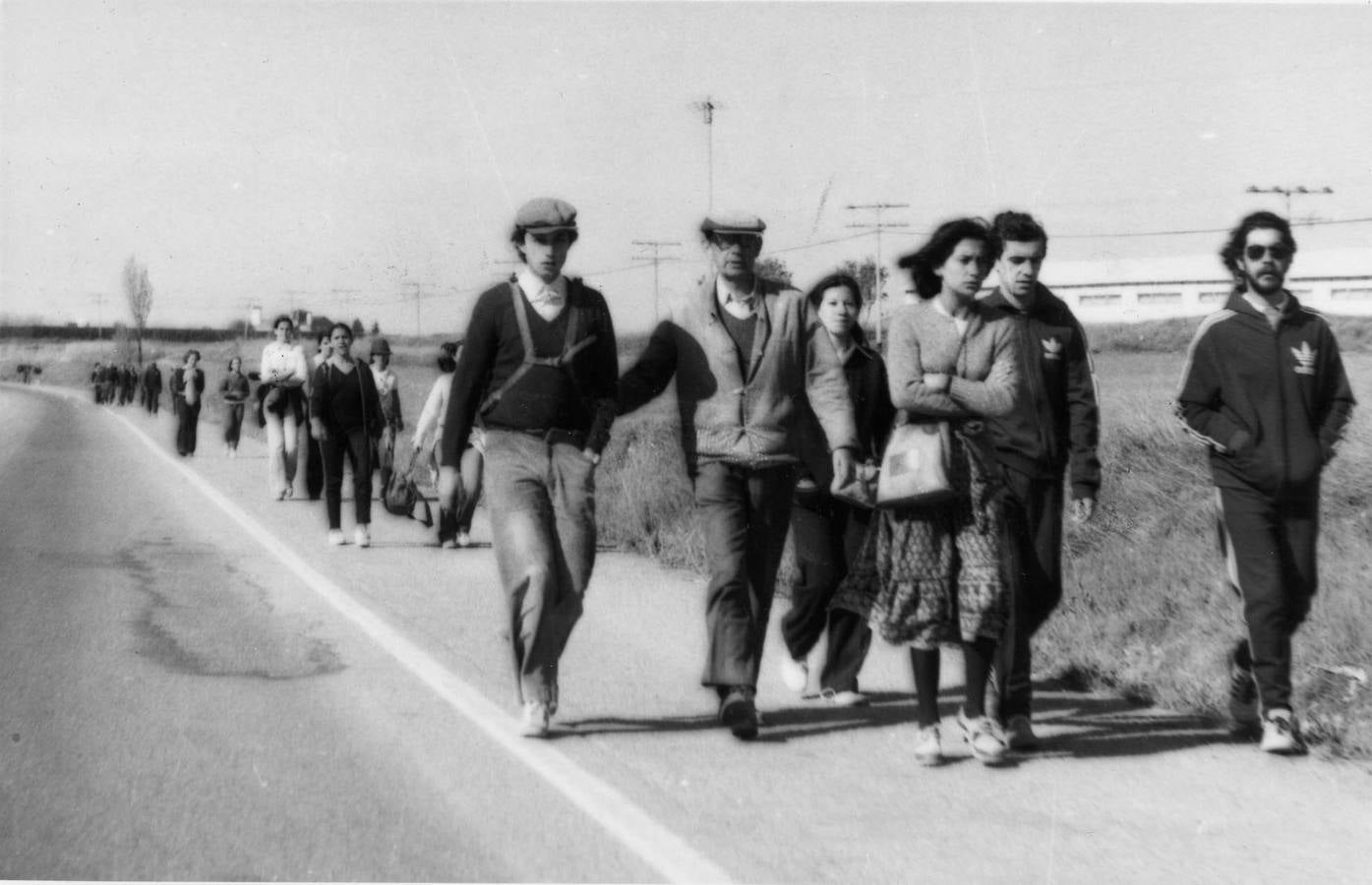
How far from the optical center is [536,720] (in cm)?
693

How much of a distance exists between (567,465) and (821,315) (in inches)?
57.2

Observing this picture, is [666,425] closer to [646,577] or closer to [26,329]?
[646,577]

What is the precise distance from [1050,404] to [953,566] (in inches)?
32.5

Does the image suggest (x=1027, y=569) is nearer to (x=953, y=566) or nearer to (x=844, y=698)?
(x=953, y=566)

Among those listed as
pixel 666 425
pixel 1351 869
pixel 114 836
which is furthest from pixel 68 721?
pixel 666 425

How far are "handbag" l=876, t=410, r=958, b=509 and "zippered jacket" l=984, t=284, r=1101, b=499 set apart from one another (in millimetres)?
358

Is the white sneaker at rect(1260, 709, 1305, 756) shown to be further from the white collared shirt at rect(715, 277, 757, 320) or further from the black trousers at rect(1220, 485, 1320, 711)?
the white collared shirt at rect(715, 277, 757, 320)

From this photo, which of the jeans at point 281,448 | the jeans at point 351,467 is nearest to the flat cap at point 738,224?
the jeans at point 351,467

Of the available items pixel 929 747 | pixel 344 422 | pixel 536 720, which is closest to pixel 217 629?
pixel 536 720

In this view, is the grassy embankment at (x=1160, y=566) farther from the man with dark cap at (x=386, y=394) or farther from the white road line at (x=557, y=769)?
the white road line at (x=557, y=769)

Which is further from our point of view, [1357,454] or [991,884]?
[1357,454]

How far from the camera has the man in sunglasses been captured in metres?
6.72

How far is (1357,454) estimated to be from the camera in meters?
12.1

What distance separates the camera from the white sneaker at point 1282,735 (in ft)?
21.5
